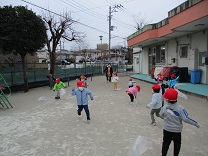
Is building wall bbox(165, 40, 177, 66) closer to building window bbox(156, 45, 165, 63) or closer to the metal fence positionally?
building window bbox(156, 45, 165, 63)

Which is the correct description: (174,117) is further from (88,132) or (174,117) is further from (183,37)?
(183,37)

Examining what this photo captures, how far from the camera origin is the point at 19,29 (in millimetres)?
11281

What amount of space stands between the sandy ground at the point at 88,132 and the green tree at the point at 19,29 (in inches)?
201

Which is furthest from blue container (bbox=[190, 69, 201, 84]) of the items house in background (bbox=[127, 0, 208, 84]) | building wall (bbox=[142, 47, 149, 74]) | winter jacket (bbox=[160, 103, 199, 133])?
building wall (bbox=[142, 47, 149, 74])

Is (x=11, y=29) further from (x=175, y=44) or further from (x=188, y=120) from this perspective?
(x=175, y=44)

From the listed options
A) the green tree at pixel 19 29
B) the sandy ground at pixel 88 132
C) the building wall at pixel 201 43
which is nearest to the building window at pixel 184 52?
the building wall at pixel 201 43

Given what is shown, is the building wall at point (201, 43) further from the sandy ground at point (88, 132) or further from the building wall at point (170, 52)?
the sandy ground at point (88, 132)

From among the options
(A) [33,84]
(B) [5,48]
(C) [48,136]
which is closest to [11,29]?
(B) [5,48]

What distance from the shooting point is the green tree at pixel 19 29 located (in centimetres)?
1109

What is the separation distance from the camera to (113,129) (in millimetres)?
5285

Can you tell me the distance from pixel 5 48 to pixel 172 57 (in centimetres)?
1254

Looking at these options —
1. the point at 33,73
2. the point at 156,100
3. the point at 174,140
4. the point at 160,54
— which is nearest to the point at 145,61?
the point at 160,54

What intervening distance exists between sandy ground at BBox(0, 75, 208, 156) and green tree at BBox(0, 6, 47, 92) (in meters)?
5.10

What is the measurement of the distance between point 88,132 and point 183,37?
40.3 ft
